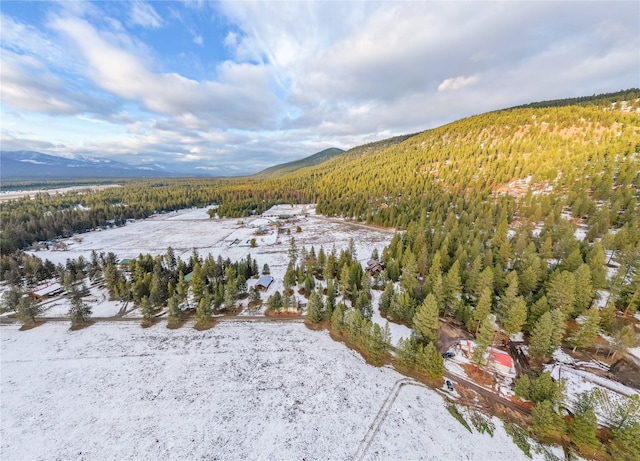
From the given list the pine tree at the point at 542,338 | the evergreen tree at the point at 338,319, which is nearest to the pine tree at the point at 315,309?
the evergreen tree at the point at 338,319

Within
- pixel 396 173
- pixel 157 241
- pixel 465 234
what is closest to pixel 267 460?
pixel 465 234

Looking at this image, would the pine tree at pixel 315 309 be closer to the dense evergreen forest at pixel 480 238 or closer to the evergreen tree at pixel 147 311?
the dense evergreen forest at pixel 480 238

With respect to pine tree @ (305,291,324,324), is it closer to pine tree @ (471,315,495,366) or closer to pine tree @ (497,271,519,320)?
pine tree @ (471,315,495,366)

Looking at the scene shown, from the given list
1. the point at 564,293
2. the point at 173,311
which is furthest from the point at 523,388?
the point at 173,311

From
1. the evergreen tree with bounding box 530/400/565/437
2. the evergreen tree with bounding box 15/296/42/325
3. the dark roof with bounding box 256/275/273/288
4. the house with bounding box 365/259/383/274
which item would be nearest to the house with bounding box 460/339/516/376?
the evergreen tree with bounding box 530/400/565/437

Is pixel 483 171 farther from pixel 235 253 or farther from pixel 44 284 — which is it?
pixel 44 284

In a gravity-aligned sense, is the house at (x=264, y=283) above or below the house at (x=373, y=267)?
below
